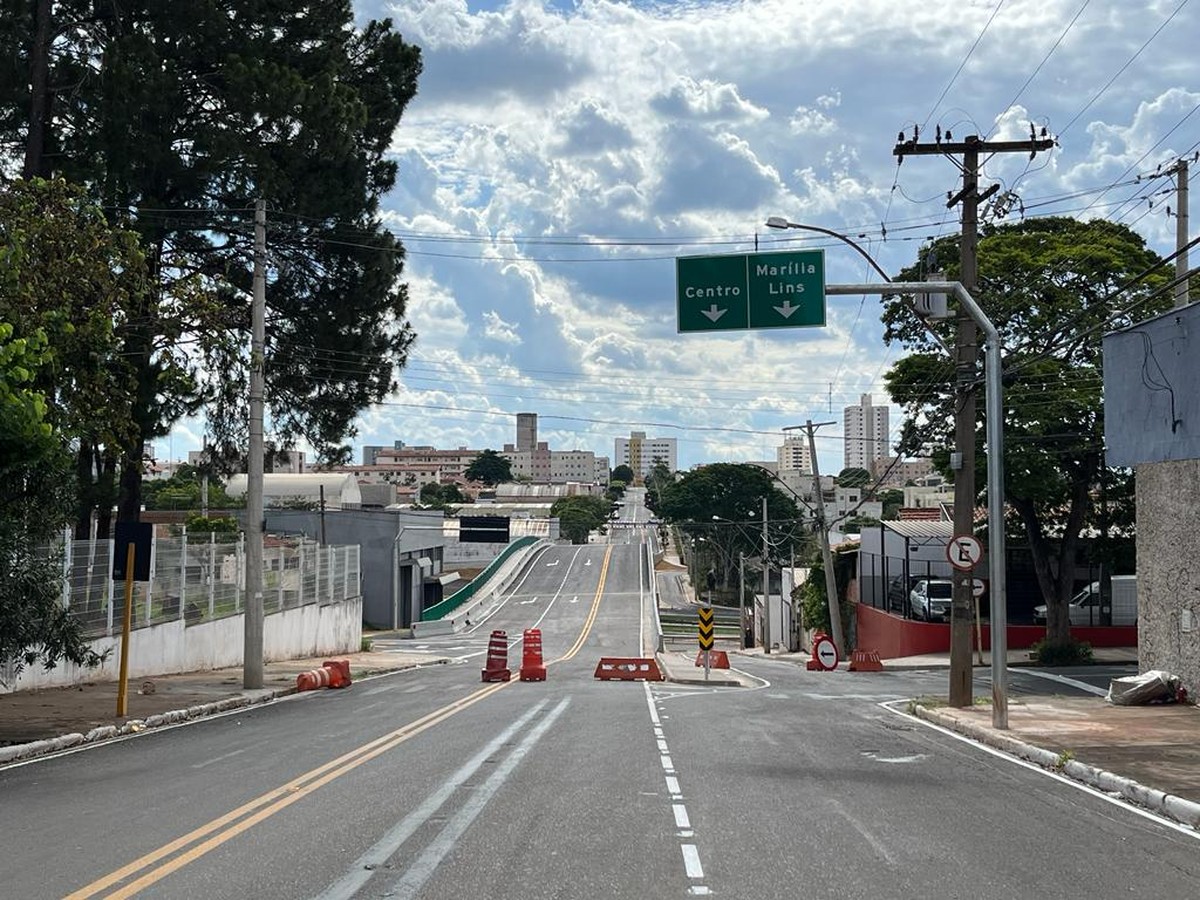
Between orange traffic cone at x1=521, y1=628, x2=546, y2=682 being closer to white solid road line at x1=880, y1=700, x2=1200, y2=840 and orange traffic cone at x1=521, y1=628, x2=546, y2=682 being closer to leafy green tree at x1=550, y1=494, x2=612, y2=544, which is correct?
white solid road line at x1=880, y1=700, x2=1200, y2=840

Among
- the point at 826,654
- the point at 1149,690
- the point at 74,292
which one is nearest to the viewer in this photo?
the point at 74,292

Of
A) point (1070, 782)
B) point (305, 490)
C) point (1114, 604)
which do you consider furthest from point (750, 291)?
point (305, 490)

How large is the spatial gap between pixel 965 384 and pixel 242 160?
17.5 m

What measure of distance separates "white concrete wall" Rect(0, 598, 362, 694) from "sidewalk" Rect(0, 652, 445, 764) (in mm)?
298

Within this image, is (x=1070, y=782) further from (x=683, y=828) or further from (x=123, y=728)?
(x=123, y=728)

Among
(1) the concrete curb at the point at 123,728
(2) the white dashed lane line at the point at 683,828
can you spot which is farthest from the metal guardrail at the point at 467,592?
(2) the white dashed lane line at the point at 683,828

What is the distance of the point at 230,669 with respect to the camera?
30359mm

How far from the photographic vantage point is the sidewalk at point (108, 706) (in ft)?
49.9

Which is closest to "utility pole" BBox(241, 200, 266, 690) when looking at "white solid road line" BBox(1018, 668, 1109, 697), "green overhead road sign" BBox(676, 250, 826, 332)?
"green overhead road sign" BBox(676, 250, 826, 332)

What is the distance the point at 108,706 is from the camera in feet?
62.5

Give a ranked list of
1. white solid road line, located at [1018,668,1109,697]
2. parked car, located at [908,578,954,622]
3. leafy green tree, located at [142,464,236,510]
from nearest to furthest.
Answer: white solid road line, located at [1018,668,1109,697] < parked car, located at [908,578,954,622] < leafy green tree, located at [142,464,236,510]

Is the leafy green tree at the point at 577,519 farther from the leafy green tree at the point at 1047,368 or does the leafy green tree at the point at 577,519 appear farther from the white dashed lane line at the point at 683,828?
the white dashed lane line at the point at 683,828

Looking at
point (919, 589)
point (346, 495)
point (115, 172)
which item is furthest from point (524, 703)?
point (346, 495)

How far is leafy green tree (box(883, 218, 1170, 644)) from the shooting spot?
33.1 m
